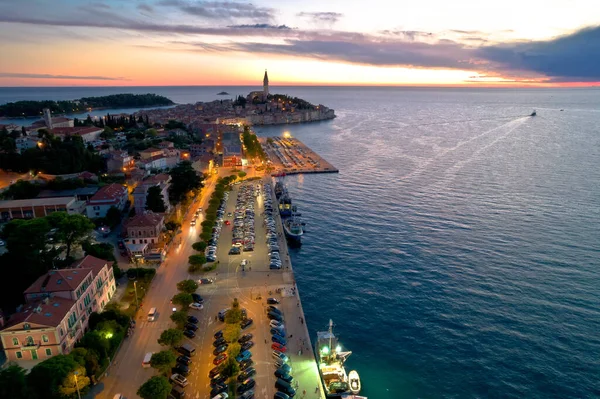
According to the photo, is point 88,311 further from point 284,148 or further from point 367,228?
point 284,148

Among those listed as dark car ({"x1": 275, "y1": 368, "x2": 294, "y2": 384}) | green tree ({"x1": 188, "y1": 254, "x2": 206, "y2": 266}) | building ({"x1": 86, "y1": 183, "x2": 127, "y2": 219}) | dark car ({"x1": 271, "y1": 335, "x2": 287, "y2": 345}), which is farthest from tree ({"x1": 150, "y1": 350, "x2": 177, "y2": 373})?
building ({"x1": 86, "y1": 183, "x2": 127, "y2": 219})

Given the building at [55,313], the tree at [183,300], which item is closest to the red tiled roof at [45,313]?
the building at [55,313]

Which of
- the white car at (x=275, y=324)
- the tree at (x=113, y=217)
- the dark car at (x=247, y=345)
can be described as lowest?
the dark car at (x=247, y=345)

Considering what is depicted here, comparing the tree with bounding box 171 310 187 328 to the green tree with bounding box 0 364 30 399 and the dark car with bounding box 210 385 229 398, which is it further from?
the green tree with bounding box 0 364 30 399

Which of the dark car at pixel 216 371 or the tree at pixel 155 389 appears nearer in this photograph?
the tree at pixel 155 389

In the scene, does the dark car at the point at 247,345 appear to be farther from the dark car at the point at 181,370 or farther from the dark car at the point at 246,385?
the dark car at the point at 181,370

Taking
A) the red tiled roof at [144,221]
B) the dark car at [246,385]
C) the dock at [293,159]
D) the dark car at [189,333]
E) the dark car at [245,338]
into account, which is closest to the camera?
the dark car at [246,385]

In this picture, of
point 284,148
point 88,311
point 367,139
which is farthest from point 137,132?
point 88,311
